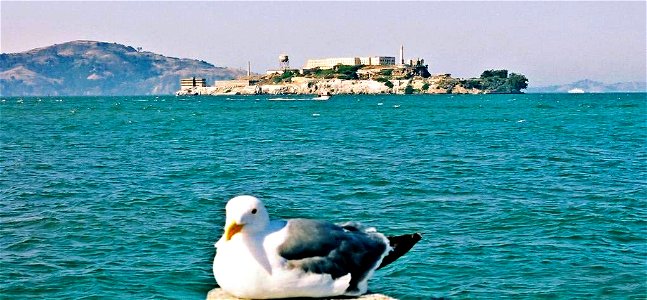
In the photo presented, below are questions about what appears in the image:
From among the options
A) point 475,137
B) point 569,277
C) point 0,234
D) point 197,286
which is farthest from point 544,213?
point 475,137

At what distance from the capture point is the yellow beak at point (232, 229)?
252 inches

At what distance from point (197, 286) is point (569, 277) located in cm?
606

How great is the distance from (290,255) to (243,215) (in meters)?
0.80

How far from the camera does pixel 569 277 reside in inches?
505

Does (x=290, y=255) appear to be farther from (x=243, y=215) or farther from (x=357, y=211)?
(x=357, y=211)

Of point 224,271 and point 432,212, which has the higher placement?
point 224,271

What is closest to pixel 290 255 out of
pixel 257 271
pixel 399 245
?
pixel 257 271

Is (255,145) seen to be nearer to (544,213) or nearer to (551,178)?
(551,178)

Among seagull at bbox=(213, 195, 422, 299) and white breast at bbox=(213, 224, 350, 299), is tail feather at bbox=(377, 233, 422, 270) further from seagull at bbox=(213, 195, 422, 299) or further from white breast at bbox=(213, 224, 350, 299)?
white breast at bbox=(213, 224, 350, 299)

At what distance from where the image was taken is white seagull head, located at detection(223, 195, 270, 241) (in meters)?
6.36

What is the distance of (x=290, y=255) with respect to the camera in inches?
274

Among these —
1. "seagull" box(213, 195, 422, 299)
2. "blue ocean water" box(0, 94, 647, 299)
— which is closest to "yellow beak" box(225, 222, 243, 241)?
"seagull" box(213, 195, 422, 299)

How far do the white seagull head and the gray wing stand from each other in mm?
476

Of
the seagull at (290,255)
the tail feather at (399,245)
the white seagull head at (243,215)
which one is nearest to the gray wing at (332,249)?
the seagull at (290,255)
